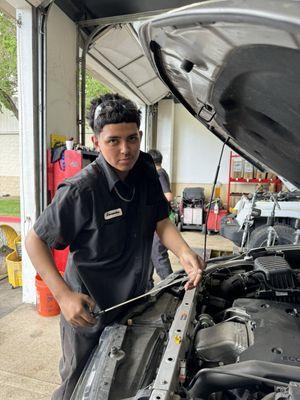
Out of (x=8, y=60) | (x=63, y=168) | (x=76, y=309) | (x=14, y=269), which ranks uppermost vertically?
(x=8, y=60)

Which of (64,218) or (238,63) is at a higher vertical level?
(238,63)

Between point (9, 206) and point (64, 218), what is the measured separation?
8.94m

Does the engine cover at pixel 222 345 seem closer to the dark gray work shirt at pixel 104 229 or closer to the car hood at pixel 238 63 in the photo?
the dark gray work shirt at pixel 104 229

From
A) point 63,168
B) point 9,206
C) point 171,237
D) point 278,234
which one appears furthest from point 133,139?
point 9,206

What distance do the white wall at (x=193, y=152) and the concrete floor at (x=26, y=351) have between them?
16.8 feet

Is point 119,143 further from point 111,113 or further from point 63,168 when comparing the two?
point 63,168

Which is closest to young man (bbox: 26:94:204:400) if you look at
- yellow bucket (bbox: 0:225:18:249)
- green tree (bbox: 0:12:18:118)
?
yellow bucket (bbox: 0:225:18:249)

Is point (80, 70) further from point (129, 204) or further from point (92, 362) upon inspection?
point (92, 362)

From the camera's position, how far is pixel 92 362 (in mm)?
1072

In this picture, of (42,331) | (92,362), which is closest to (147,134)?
(42,331)

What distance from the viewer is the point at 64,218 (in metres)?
1.16

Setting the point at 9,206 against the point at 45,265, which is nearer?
the point at 45,265

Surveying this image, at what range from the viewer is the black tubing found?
2.58ft

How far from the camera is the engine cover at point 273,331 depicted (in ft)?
3.16
